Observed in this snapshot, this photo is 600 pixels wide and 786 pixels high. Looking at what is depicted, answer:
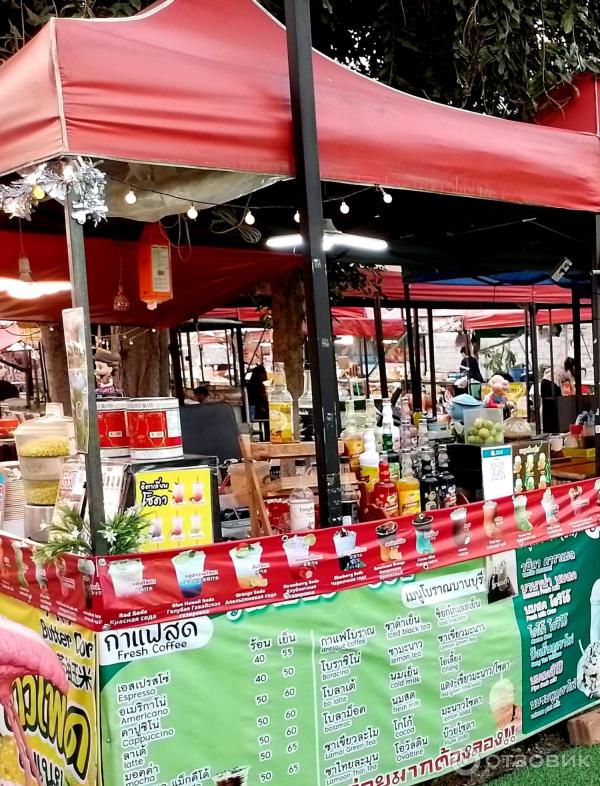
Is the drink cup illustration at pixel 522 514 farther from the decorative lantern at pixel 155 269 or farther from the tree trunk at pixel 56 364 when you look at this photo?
the tree trunk at pixel 56 364

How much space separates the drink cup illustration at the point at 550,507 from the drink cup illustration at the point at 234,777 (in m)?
1.78

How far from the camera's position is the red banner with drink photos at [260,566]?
7.40 feet

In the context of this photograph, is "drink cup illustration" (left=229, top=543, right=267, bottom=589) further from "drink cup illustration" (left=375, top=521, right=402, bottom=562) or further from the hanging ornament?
the hanging ornament

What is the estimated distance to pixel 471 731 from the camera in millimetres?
3066

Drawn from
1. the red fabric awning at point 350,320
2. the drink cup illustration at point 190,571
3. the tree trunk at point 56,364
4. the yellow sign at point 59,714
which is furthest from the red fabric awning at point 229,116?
the red fabric awning at point 350,320

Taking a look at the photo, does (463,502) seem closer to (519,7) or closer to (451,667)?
(451,667)

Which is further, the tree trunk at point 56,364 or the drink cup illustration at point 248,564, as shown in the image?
the tree trunk at point 56,364

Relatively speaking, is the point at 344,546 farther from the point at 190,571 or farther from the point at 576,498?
the point at 576,498

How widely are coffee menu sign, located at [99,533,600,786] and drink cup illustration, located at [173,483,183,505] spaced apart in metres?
0.38

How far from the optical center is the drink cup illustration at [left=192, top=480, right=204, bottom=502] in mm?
2512

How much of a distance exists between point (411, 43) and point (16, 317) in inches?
150

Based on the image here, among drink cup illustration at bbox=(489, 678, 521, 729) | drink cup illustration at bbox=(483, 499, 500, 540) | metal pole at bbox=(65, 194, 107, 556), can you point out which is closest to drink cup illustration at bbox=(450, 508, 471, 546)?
drink cup illustration at bbox=(483, 499, 500, 540)

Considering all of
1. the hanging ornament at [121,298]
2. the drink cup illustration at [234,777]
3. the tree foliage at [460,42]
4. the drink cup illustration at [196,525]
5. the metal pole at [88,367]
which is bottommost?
the drink cup illustration at [234,777]

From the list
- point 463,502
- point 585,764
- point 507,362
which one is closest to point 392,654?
point 463,502
